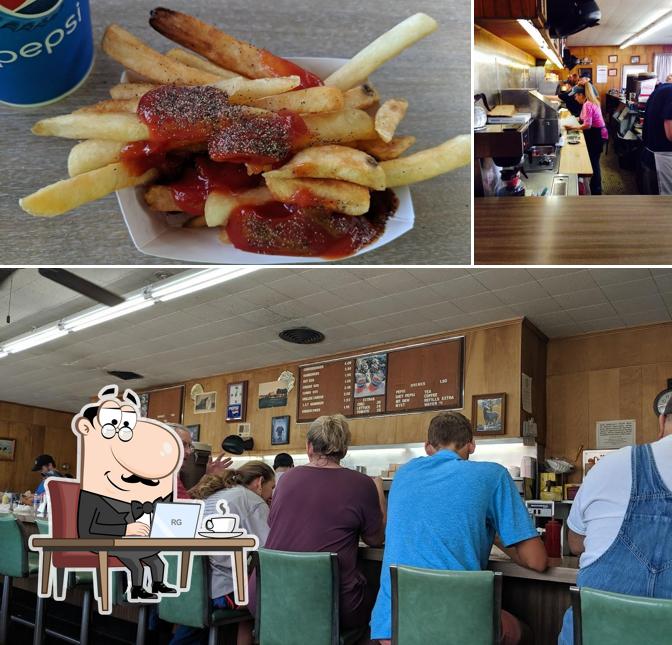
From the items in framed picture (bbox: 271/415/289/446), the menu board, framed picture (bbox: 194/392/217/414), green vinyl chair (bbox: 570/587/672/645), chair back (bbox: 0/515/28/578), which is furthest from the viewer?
framed picture (bbox: 194/392/217/414)

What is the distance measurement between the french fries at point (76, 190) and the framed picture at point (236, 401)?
548cm

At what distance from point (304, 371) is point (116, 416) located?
14.3 ft

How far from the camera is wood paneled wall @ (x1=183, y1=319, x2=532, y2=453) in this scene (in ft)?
16.9

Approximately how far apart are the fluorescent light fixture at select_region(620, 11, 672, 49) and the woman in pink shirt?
12 cm

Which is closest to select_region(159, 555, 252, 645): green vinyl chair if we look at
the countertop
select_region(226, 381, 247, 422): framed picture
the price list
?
the countertop

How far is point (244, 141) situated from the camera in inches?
63.1

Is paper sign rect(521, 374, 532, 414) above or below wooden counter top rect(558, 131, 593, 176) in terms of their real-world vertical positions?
below

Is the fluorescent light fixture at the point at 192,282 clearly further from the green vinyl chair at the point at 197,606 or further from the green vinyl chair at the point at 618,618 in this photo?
the green vinyl chair at the point at 618,618

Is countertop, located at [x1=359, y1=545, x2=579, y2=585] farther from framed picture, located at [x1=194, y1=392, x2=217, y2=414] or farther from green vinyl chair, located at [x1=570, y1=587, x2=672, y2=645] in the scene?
framed picture, located at [x1=194, y1=392, x2=217, y2=414]

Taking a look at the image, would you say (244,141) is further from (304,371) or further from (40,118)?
(304,371)

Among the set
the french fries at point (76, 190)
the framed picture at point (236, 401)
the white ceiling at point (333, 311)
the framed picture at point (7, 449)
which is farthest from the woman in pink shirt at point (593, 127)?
the framed picture at point (7, 449)

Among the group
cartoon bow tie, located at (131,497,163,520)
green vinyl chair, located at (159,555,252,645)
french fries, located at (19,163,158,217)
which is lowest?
green vinyl chair, located at (159,555,252,645)

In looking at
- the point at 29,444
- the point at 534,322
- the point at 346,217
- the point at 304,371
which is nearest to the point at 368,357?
the point at 304,371

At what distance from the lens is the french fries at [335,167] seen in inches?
63.5
